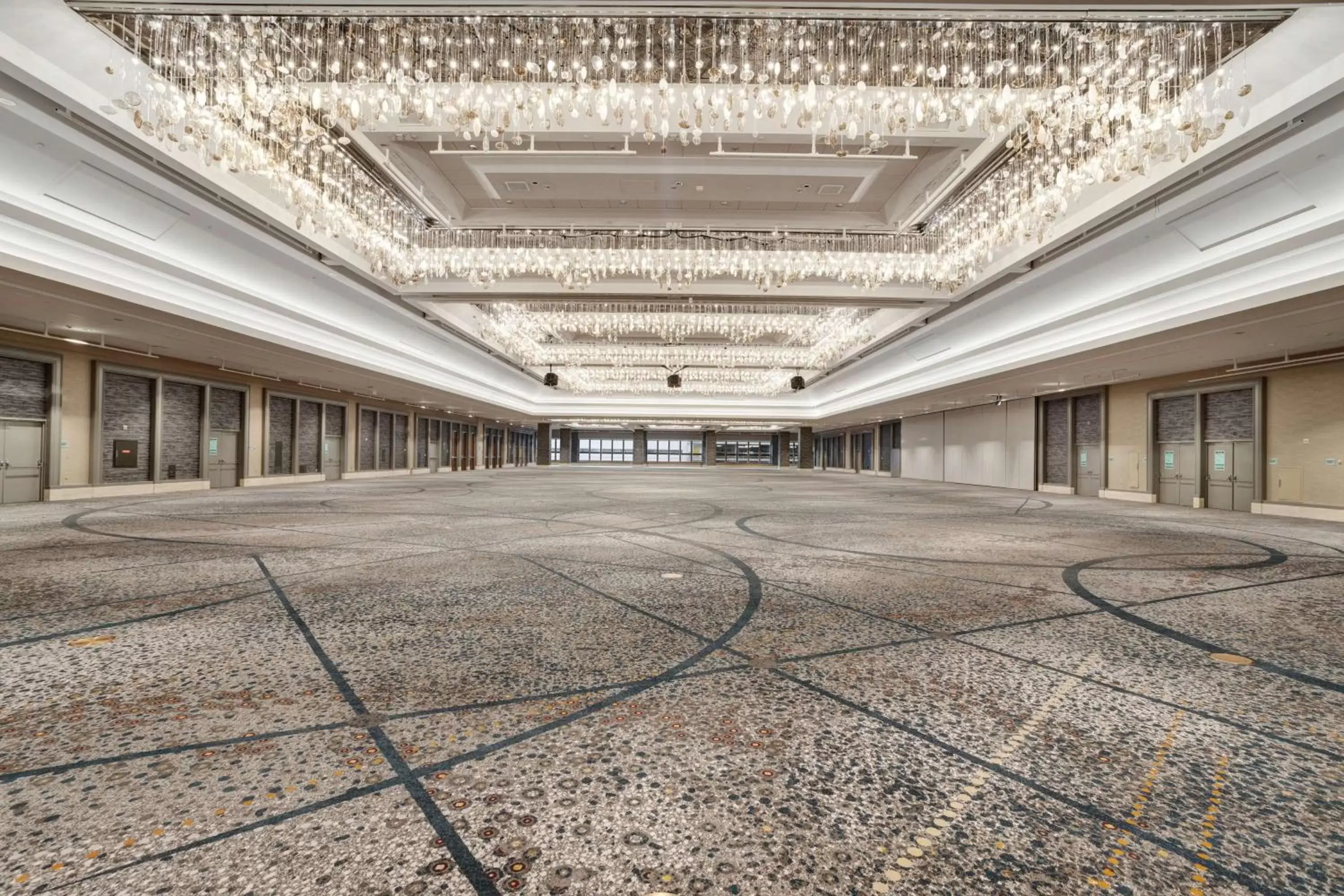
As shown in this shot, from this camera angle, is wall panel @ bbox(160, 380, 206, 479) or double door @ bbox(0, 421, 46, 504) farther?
wall panel @ bbox(160, 380, 206, 479)

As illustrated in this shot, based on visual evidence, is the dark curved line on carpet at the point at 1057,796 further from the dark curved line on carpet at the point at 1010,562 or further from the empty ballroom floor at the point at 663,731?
the dark curved line on carpet at the point at 1010,562

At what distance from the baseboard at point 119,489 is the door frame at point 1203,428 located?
26.0 m

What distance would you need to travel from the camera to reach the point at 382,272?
39.0 ft

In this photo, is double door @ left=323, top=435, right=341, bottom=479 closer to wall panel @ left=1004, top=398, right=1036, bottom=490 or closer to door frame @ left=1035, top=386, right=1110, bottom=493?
wall panel @ left=1004, top=398, right=1036, bottom=490

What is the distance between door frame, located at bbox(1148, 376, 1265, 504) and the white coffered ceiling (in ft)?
14.9

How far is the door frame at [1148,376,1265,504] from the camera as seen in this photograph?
1298 cm

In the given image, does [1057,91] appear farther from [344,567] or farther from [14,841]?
[14,841]

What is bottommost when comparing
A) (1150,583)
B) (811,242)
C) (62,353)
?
(1150,583)

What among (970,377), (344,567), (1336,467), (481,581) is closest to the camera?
(481,581)

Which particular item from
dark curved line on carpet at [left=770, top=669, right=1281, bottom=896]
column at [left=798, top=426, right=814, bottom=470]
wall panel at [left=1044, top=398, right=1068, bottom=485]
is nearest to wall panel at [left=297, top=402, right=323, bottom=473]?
dark curved line on carpet at [left=770, top=669, right=1281, bottom=896]

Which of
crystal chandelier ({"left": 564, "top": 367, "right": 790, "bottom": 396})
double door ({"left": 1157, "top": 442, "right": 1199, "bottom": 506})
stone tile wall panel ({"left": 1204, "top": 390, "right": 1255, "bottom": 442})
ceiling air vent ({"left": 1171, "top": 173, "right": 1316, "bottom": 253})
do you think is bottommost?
double door ({"left": 1157, "top": 442, "right": 1199, "bottom": 506})

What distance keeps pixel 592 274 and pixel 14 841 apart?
12899 millimetres

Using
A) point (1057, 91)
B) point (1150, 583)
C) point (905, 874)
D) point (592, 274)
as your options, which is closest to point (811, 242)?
point (592, 274)

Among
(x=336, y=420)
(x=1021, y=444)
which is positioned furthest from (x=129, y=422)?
(x=1021, y=444)
